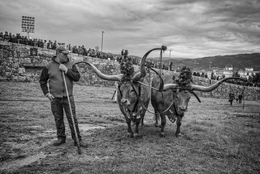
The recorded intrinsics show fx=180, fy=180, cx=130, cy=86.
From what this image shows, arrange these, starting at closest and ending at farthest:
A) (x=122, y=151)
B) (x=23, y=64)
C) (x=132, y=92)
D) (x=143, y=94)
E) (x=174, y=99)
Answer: (x=122, y=151), (x=132, y=92), (x=174, y=99), (x=143, y=94), (x=23, y=64)

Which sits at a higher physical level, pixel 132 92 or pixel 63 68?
pixel 63 68

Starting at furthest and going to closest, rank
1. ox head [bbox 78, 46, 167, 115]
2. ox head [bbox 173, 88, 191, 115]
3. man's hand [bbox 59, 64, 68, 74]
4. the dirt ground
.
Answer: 1. ox head [bbox 173, 88, 191, 115]
2. ox head [bbox 78, 46, 167, 115]
3. man's hand [bbox 59, 64, 68, 74]
4. the dirt ground

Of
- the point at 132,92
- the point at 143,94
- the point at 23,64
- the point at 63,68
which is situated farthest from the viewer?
the point at 23,64

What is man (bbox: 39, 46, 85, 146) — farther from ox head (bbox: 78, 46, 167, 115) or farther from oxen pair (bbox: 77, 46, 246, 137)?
oxen pair (bbox: 77, 46, 246, 137)

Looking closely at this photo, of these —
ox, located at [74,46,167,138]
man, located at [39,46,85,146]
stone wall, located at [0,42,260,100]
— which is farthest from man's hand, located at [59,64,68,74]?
stone wall, located at [0,42,260,100]

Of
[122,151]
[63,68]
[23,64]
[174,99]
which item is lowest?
[122,151]

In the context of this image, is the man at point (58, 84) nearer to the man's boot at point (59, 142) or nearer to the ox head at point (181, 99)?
the man's boot at point (59, 142)

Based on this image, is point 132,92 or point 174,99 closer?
point 132,92

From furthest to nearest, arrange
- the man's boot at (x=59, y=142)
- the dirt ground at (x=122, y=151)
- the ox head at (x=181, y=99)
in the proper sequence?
the ox head at (x=181, y=99)
the man's boot at (x=59, y=142)
the dirt ground at (x=122, y=151)

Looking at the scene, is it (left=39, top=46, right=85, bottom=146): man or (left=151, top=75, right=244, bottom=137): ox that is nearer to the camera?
(left=39, top=46, right=85, bottom=146): man

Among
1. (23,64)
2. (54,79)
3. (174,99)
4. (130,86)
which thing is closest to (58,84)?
(54,79)

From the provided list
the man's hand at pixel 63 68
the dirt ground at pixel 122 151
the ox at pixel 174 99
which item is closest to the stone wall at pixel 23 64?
the dirt ground at pixel 122 151

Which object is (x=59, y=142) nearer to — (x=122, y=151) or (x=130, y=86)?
(x=122, y=151)

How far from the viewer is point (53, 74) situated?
16.2 ft
